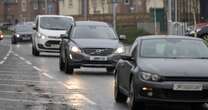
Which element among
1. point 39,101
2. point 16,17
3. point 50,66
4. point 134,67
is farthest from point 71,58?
point 16,17

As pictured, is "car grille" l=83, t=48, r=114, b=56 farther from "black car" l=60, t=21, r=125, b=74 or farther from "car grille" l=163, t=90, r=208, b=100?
"car grille" l=163, t=90, r=208, b=100

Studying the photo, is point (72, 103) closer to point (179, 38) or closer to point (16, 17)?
point (179, 38)

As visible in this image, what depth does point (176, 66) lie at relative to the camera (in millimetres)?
12836

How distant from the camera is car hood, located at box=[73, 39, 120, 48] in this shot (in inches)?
912

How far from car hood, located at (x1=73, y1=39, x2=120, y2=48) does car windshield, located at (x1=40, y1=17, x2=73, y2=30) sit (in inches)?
451

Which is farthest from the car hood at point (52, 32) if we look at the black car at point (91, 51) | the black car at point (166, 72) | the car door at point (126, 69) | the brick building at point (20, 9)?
the brick building at point (20, 9)

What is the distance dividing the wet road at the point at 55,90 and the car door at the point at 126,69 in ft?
1.41

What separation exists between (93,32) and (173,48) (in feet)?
35.9

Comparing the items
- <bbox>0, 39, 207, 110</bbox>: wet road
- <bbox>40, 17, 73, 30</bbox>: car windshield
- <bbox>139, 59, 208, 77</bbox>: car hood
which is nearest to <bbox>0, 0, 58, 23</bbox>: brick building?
<bbox>40, 17, 73, 30</bbox>: car windshield

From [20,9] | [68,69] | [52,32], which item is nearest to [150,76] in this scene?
[68,69]

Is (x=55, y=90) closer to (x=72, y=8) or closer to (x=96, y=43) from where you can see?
(x=96, y=43)

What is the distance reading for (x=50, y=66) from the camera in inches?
1070

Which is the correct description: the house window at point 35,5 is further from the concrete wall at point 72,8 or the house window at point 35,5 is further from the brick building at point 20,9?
the concrete wall at point 72,8

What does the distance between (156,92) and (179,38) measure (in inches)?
91.5
